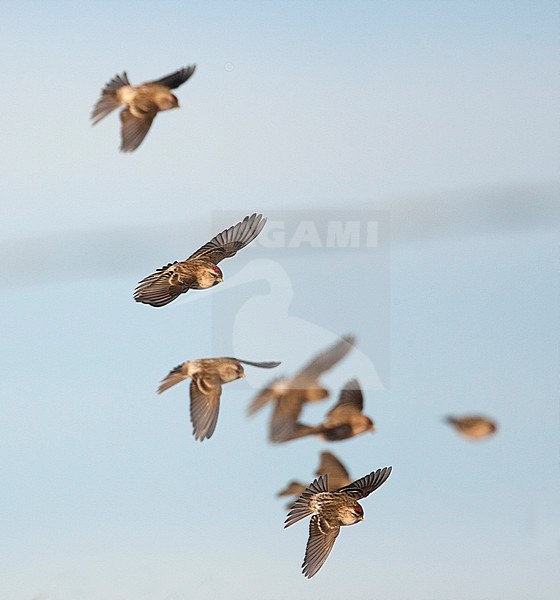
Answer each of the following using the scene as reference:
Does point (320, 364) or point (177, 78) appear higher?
point (177, 78)

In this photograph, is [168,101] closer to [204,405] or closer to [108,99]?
[108,99]

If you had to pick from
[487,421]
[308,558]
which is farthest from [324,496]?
[487,421]

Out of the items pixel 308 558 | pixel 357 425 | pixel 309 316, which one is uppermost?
pixel 309 316

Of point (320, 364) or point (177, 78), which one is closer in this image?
point (177, 78)

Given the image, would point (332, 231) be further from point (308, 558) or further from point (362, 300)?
point (308, 558)

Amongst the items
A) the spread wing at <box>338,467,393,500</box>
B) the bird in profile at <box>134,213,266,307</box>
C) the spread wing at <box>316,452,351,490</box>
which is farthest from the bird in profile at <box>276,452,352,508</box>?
the bird in profile at <box>134,213,266,307</box>

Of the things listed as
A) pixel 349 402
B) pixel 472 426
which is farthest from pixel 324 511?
pixel 472 426

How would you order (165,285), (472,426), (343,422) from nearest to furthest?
1. (165,285)
2. (343,422)
3. (472,426)

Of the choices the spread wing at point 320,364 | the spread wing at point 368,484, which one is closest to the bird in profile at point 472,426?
the spread wing at point 320,364
